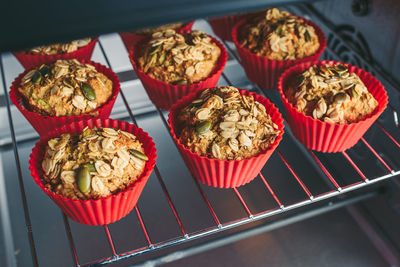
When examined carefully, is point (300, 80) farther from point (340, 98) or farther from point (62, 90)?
point (62, 90)

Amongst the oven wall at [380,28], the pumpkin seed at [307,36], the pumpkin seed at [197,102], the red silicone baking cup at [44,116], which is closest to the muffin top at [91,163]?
the red silicone baking cup at [44,116]

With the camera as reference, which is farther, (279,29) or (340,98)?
(279,29)

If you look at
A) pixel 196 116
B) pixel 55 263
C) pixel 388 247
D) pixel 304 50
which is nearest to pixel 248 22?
pixel 304 50

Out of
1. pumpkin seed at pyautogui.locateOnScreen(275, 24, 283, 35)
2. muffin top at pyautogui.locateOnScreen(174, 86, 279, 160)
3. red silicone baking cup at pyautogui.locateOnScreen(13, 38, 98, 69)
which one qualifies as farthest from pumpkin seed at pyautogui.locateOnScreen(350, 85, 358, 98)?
red silicone baking cup at pyautogui.locateOnScreen(13, 38, 98, 69)

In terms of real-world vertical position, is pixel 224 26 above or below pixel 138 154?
below

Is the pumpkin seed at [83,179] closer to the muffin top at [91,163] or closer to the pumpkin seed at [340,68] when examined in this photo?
the muffin top at [91,163]

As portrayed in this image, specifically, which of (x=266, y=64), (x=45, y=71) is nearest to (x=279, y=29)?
(x=266, y=64)

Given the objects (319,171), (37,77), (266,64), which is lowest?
(319,171)
